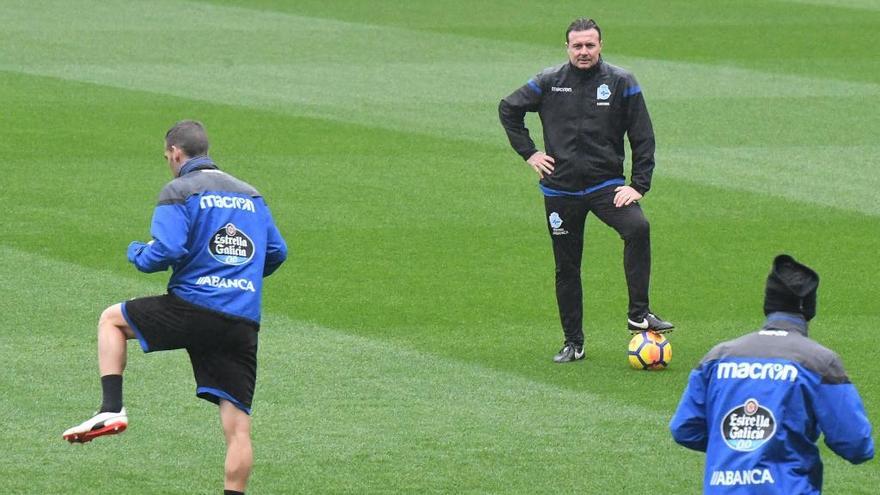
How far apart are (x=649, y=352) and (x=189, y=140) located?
440 centimetres

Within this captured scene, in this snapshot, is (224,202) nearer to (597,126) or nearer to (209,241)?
(209,241)

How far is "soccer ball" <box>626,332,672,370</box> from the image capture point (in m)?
12.3

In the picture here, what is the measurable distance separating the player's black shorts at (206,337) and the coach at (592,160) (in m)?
3.99

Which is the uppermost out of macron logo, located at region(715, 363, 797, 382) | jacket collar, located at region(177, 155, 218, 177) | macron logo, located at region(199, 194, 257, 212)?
jacket collar, located at region(177, 155, 218, 177)

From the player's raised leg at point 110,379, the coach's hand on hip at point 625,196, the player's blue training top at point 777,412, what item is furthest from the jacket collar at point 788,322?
the coach's hand on hip at point 625,196

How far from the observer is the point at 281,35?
29953 millimetres

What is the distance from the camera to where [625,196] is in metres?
12.2

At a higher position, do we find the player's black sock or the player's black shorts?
the player's black shorts

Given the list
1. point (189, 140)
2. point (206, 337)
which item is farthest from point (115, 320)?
point (189, 140)

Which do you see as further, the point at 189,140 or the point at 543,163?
the point at 543,163

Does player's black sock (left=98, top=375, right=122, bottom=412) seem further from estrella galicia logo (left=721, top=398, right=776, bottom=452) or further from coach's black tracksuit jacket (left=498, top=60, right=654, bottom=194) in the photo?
coach's black tracksuit jacket (left=498, top=60, right=654, bottom=194)

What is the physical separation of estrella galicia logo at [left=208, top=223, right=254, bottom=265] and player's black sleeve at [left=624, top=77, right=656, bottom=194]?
4077 mm

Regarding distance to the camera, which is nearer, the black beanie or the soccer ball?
the black beanie

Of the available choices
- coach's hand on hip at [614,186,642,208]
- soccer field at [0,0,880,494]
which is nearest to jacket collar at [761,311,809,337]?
soccer field at [0,0,880,494]
